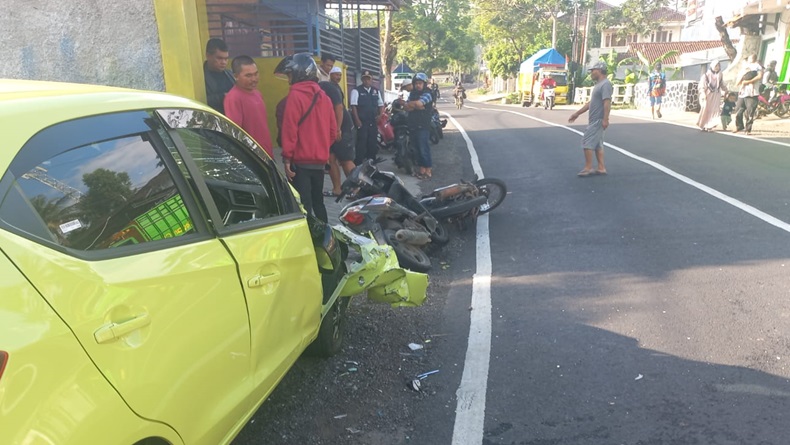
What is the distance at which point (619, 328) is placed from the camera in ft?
13.5

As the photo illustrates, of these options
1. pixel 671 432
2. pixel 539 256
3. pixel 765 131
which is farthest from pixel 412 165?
pixel 765 131

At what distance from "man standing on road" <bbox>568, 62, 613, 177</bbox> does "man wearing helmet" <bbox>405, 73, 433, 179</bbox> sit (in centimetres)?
253

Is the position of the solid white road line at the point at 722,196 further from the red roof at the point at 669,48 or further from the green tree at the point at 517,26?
the green tree at the point at 517,26

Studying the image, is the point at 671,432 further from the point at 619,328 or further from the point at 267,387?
the point at 267,387

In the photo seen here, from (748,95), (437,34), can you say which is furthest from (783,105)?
(437,34)

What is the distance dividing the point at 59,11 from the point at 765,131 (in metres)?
15.7

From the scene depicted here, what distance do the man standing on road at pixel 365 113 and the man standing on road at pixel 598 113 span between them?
3605mm

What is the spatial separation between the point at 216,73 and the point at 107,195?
4963mm

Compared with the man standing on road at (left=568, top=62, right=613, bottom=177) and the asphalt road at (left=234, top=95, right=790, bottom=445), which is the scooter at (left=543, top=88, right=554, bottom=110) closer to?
the man standing on road at (left=568, top=62, right=613, bottom=177)

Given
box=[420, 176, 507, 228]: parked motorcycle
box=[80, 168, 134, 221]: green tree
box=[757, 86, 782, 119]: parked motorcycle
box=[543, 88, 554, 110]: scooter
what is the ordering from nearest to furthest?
box=[80, 168, 134, 221]: green tree
box=[420, 176, 507, 228]: parked motorcycle
box=[757, 86, 782, 119]: parked motorcycle
box=[543, 88, 554, 110]: scooter

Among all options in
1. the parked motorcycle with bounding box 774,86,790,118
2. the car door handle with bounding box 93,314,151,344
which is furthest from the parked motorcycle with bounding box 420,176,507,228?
the parked motorcycle with bounding box 774,86,790,118

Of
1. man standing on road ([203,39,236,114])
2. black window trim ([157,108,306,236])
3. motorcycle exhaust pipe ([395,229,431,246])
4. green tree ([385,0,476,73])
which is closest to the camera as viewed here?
black window trim ([157,108,306,236])

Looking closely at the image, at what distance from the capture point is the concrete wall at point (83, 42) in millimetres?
5727

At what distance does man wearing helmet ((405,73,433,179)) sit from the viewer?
9625 mm
